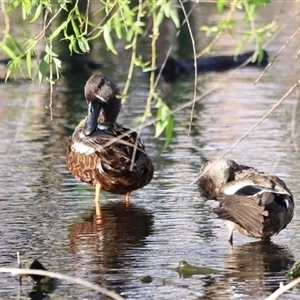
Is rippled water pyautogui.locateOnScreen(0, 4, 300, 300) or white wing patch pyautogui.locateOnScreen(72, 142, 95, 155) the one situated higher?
white wing patch pyautogui.locateOnScreen(72, 142, 95, 155)

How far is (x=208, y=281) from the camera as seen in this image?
21.3 feet

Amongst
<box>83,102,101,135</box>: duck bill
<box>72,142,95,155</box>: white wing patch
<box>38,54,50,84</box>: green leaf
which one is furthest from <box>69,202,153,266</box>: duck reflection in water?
<box>38,54,50,84</box>: green leaf

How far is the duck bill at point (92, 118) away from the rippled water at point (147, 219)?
0.67m

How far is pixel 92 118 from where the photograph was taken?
353 inches

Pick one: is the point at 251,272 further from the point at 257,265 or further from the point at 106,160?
the point at 106,160

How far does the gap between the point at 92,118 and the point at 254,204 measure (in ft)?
7.62

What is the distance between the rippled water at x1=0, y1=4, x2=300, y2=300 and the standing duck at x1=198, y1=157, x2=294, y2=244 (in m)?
0.20

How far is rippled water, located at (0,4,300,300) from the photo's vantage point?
646cm

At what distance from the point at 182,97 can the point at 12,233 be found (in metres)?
7.50

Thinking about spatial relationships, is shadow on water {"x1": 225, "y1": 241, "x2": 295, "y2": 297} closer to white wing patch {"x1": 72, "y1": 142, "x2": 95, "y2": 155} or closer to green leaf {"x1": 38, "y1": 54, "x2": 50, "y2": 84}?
white wing patch {"x1": 72, "y1": 142, "x2": 95, "y2": 155}

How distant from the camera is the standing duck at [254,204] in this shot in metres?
7.14

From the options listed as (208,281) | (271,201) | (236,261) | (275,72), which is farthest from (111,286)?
(275,72)

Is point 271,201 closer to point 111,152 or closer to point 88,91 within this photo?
point 111,152

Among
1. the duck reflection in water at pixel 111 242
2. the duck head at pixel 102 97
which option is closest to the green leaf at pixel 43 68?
the duck reflection in water at pixel 111 242
